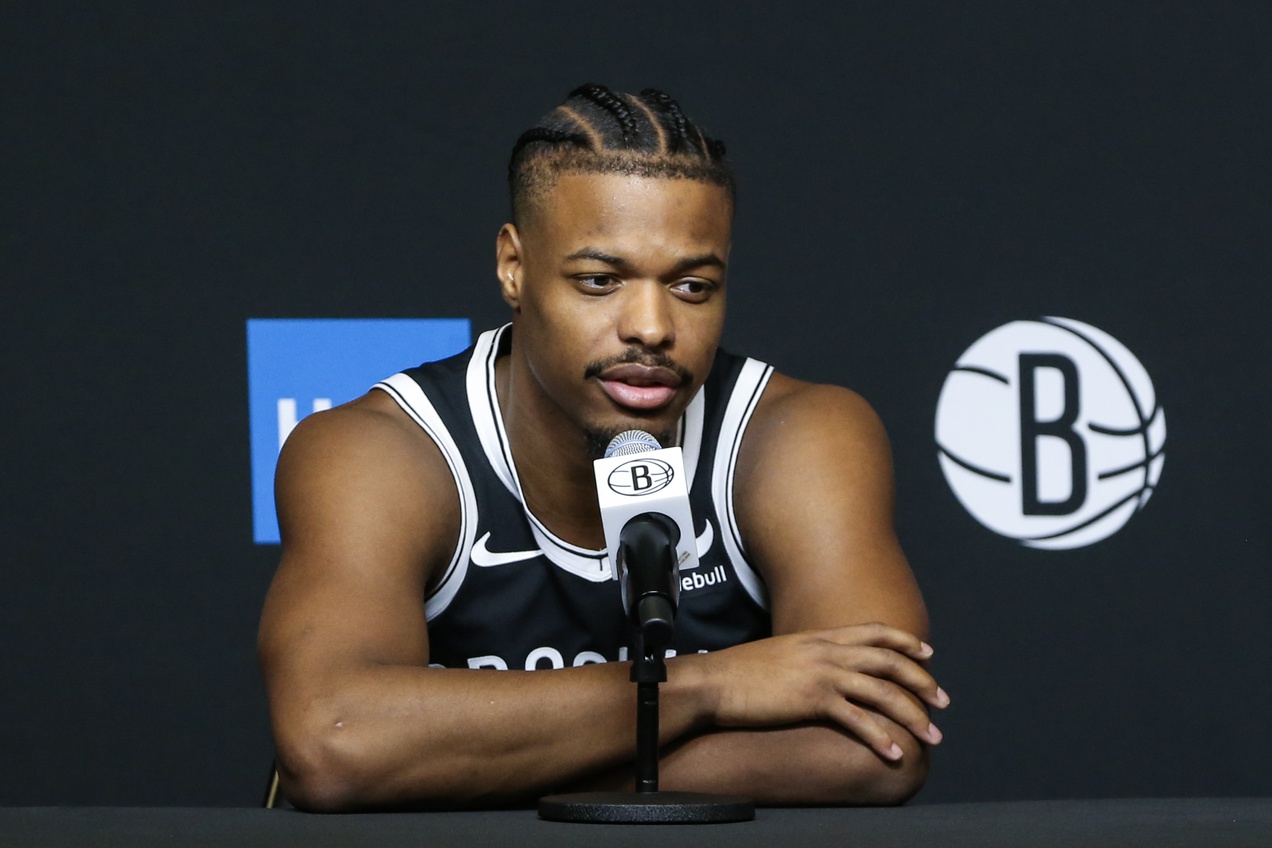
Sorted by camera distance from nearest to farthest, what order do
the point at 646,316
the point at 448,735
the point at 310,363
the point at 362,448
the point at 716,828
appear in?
the point at 716,828
the point at 448,735
the point at 646,316
the point at 362,448
the point at 310,363

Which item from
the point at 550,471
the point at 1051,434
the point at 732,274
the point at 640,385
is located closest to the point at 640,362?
the point at 640,385

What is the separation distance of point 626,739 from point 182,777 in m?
1.21

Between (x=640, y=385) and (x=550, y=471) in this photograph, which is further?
(x=550, y=471)

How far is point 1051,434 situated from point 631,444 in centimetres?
120

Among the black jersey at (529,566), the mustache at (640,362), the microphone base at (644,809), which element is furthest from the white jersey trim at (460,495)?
the microphone base at (644,809)

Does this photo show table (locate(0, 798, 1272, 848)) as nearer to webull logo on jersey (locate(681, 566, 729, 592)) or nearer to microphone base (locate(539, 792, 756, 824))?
microphone base (locate(539, 792, 756, 824))

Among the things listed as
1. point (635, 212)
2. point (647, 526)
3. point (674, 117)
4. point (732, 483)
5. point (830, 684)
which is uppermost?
point (674, 117)

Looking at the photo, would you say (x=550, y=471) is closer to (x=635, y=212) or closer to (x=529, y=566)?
(x=529, y=566)

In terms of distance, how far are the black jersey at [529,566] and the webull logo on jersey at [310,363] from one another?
2.07ft

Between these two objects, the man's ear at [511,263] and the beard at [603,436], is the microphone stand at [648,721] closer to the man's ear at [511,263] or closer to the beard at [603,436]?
the beard at [603,436]

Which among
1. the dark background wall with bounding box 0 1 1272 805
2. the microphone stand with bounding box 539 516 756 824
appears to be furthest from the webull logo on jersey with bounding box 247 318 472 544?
the microphone stand with bounding box 539 516 756 824

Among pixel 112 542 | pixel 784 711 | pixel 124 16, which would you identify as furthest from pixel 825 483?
pixel 124 16

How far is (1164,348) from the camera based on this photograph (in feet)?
7.47

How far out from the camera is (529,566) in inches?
62.2
